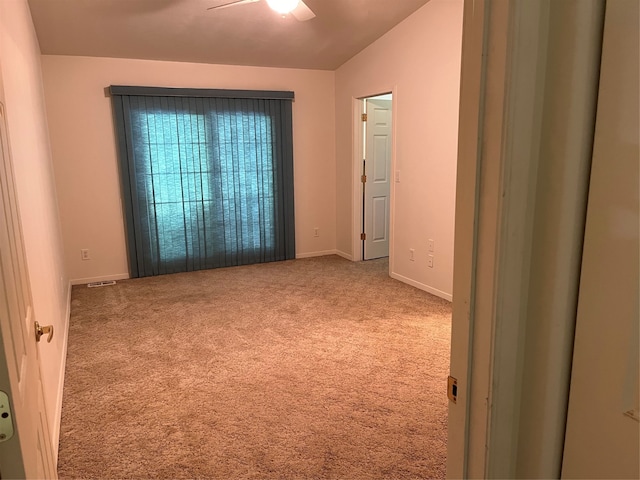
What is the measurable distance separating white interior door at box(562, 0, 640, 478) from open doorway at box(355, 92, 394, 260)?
4.69m

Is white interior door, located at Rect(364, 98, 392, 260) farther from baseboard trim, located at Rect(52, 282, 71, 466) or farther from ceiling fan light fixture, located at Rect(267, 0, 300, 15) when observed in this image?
baseboard trim, located at Rect(52, 282, 71, 466)

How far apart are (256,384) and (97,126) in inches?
133

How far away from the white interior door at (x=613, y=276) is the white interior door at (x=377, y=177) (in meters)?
4.79

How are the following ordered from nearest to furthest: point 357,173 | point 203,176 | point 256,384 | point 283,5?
point 256,384 → point 283,5 → point 203,176 → point 357,173

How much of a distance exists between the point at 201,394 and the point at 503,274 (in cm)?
223

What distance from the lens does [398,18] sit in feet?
14.2

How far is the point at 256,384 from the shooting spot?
8.93ft

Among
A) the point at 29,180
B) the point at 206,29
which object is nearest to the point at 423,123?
the point at 206,29

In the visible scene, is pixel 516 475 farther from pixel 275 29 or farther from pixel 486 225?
pixel 275 29

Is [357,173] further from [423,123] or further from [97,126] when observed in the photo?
[97,126]

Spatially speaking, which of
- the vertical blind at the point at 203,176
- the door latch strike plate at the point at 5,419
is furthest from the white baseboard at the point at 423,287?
the door latch strike plate at the point at 5,419

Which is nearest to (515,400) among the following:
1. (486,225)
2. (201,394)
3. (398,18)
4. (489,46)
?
(486,225)

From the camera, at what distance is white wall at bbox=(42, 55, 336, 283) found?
452cm

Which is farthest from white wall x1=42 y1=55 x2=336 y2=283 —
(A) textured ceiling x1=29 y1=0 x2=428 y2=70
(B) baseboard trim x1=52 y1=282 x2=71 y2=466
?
(B) baseboard trim x1=52 y1=282 x2=71 y2=466
